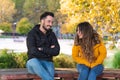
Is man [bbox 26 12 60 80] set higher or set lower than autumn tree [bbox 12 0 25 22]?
lower

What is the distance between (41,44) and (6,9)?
71.5 meters

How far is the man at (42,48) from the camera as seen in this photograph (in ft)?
19.8

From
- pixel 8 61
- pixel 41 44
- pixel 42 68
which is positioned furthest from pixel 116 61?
pixel 42 68

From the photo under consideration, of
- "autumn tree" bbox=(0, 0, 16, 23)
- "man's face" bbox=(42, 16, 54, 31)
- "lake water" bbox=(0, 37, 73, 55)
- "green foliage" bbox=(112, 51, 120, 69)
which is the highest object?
"autumn tree" bbox=(0, 0, 16, 23)

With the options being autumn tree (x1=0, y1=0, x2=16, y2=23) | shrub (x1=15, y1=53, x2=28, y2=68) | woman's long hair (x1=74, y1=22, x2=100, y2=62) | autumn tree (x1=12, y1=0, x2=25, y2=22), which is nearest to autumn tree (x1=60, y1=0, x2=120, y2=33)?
shrub (x1=15, y1=53, x2=28, y2=68)

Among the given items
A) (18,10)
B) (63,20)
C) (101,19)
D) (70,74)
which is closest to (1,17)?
(18,10)

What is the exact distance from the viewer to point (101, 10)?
41.4ft

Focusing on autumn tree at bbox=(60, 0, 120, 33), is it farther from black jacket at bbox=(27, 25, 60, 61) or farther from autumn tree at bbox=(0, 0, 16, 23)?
autumn tree at bbox=(0, 0, 16, 23)

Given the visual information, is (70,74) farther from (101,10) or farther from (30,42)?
(101,10)

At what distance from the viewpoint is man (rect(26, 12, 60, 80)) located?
6023mm

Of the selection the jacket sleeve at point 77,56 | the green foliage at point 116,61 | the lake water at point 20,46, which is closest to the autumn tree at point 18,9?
the lake water at point 20,46

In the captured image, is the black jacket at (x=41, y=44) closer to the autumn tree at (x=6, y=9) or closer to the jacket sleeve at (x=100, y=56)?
the jacket sleeve at (x=100, y=56)

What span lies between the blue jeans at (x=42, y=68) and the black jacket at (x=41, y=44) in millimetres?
85

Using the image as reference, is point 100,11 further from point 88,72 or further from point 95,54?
point 88,72
